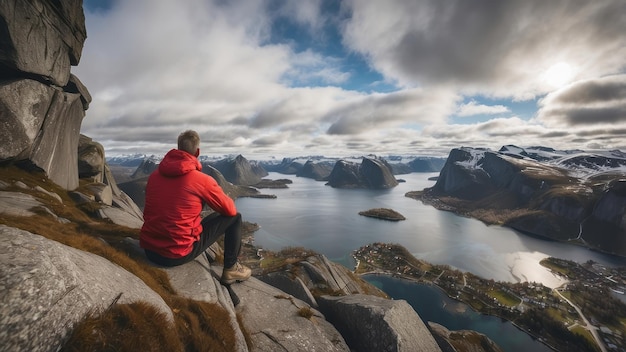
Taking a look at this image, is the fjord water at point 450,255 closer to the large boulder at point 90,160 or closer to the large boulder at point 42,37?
the large boulder at point 90,160

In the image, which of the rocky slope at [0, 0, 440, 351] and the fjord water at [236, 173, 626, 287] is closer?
the rocky slope at [0, 0, 440, 351]

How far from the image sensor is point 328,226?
195125mm

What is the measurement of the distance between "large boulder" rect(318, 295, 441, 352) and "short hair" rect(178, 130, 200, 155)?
9.88m

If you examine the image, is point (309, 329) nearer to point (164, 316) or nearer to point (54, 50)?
point (164, 316)

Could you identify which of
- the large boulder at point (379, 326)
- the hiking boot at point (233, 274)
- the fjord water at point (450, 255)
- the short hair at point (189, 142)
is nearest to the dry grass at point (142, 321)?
the hiking boot at point (233, 274)

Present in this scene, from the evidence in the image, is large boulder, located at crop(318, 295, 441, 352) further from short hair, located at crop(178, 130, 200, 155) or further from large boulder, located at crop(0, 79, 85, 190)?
large boulder, located at crop(0, 79, 85, 190)

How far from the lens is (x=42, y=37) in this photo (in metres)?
21.6

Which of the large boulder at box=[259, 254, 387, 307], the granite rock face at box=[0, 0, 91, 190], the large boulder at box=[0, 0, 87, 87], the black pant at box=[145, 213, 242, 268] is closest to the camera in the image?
the black pant at box=[145, 213, 242, 268]

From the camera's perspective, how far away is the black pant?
30.3 ft

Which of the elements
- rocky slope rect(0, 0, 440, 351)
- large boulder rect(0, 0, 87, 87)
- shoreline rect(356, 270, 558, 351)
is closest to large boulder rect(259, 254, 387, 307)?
rocky slope rect(0, 0, 440, 351)

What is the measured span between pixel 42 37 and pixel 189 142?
2493 centimetres

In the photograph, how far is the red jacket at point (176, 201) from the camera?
25.7ft

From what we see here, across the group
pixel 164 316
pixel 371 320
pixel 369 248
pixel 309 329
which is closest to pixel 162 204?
pixel 164 316

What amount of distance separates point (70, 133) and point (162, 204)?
103 feet
